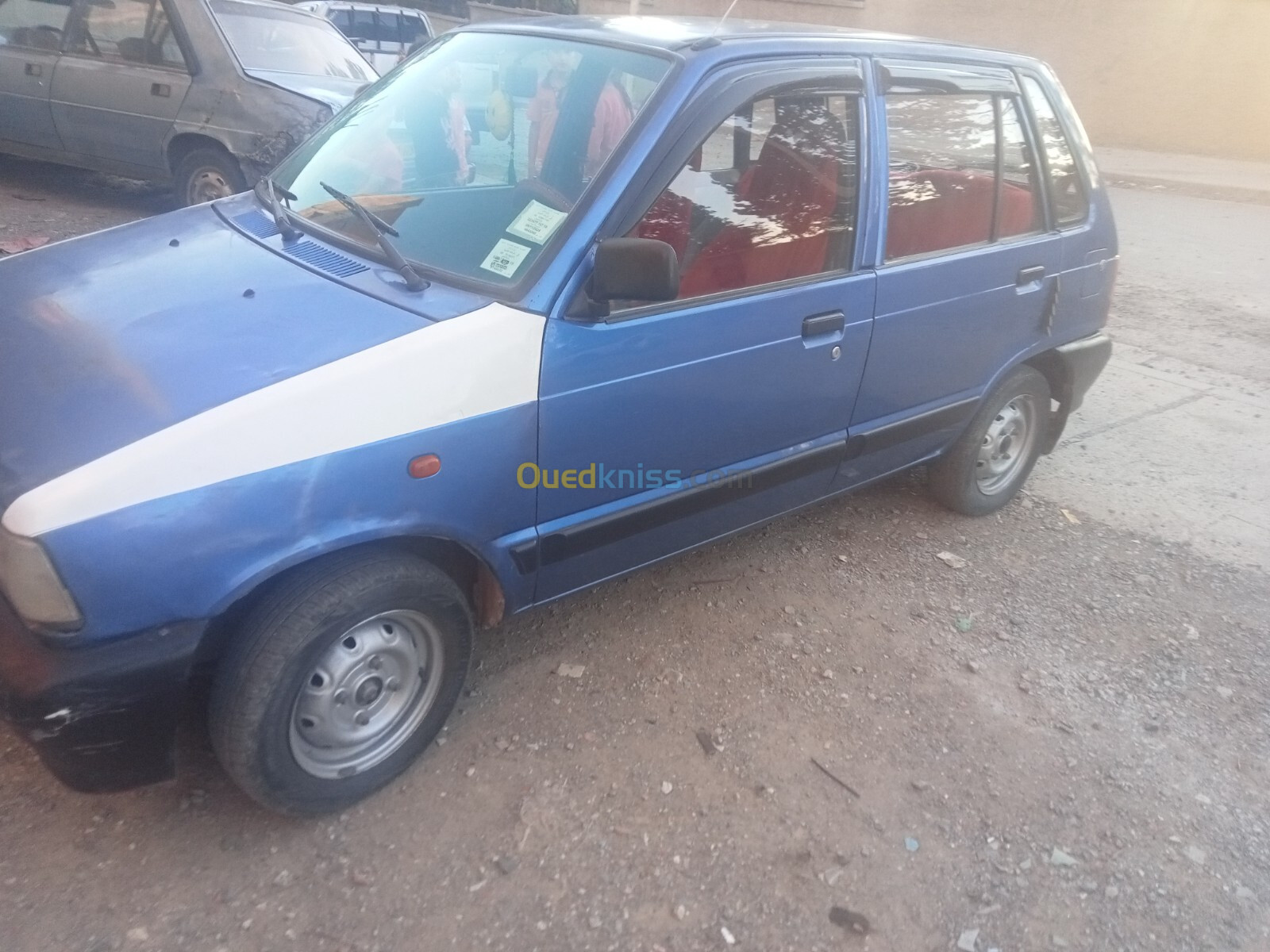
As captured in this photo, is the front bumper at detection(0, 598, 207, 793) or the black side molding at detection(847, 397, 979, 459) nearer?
the front bumper at detection(0, 598, 207, 793)

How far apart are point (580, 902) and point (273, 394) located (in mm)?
1410

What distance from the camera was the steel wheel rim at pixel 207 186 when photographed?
651 cm

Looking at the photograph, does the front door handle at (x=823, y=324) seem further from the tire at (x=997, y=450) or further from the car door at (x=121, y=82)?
the car door at (x=121, y=82)

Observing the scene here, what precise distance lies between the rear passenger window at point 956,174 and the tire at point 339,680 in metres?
1.95

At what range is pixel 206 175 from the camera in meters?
6.56

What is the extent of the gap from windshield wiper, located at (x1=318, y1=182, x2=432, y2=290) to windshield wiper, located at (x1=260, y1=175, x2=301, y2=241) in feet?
0.51

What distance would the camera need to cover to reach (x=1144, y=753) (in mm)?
2828

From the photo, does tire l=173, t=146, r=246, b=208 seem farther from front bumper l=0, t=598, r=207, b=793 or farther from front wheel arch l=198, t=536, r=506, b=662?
front bumper l=0, t=598, r=207, b=793

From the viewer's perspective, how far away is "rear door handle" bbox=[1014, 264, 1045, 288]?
3508 millimetres

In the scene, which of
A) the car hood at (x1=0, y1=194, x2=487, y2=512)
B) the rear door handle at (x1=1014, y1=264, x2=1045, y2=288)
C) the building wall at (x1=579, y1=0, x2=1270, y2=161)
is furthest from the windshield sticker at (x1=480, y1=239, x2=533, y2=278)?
the building wall at (x1=579, y1=0, x2=1270, y2=161)

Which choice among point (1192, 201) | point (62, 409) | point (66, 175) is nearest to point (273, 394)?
point (62, 409)

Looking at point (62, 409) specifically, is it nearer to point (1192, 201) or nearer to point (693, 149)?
point (693, 149)

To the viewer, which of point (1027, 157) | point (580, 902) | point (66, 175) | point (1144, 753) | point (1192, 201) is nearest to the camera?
point (580, 902)

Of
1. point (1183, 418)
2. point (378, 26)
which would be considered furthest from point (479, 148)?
point (378, 26)
